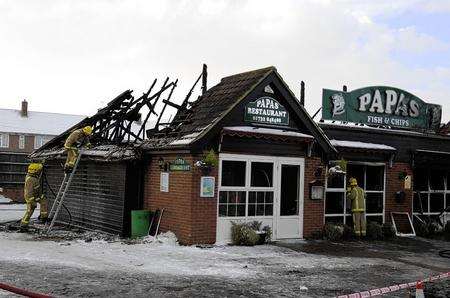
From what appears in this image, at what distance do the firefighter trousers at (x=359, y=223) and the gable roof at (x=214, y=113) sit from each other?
201 cm

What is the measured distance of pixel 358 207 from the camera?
1595 cm

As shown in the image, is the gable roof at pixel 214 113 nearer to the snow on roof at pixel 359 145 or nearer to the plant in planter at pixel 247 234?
the snow on roof at pixel 359 145

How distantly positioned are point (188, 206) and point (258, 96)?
350 cm

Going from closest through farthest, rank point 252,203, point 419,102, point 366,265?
point 366,265 < point 252,203 < point 419,102

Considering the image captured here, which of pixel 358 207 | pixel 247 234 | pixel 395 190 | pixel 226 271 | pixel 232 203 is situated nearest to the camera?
pixel 226 271

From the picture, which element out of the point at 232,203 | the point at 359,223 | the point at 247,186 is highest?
the point at 247,186

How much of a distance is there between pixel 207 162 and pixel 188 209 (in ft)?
4.00

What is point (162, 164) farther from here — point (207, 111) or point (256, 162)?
point (256, 162)

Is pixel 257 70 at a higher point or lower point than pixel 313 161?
higher

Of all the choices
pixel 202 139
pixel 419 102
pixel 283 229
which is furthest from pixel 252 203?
pixel 419 102

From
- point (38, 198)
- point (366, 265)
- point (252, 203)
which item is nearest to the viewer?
point (366, 265)

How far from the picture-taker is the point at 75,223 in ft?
57.2

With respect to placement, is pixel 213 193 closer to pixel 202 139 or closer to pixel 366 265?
pixel 202 139

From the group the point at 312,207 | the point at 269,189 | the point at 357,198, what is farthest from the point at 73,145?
the point at 357,198
